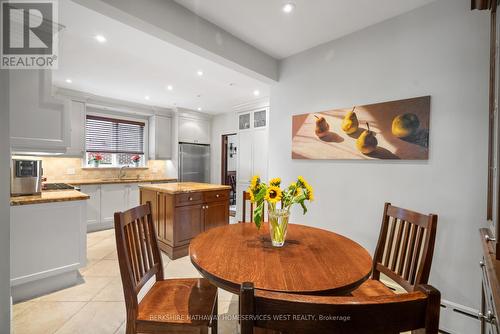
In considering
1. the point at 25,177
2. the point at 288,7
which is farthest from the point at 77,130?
the point at 288,7

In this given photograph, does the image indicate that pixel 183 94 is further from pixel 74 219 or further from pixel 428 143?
pixel 428 143

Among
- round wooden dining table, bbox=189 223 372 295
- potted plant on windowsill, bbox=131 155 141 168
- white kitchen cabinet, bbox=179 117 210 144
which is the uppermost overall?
white kitchen cabinet, bbox=179 117 210 144

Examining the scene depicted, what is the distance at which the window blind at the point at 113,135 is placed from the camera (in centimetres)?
463

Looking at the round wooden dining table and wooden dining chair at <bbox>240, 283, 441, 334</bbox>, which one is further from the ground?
wooden dining chair at <bbox>240, 283, 441, 334</bbox>

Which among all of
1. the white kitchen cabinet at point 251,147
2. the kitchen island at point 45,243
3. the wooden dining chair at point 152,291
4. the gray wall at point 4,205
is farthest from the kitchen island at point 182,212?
the gray wall at point 4,205

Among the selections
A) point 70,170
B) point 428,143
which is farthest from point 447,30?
point 70,170

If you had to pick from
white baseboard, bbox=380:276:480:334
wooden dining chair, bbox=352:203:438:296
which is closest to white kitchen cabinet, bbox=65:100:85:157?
wooden dining chair, bbox=352:203:438:296

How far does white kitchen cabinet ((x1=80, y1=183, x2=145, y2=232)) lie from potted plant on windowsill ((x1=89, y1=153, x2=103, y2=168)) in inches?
31.2

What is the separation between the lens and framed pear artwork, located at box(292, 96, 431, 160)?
6.48ft

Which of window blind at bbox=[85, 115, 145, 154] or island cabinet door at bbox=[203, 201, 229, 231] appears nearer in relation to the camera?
island cabinet door at bbox=[203, 201, 229, 231]

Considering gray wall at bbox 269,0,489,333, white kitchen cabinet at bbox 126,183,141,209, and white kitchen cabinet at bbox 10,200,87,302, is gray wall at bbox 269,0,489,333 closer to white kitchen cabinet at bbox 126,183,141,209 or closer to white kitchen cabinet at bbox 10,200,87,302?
white kitchen cabinet at bbox 10,200,87,302

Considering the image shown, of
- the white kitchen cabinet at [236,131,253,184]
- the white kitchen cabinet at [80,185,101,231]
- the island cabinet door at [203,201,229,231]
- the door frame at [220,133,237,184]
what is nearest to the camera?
the island cabinet door at [203,201,229,231]

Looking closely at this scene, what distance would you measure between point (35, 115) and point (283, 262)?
2.46 m

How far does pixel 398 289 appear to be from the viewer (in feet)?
7.04
